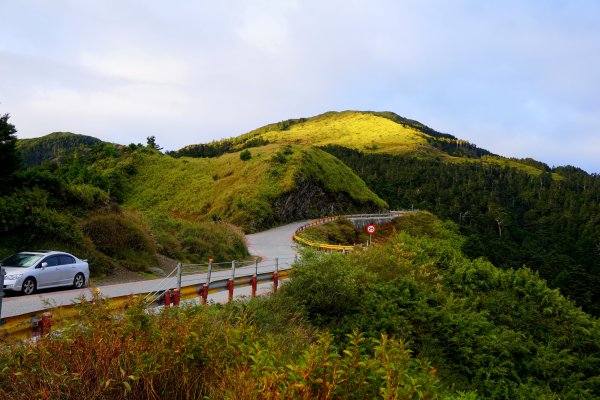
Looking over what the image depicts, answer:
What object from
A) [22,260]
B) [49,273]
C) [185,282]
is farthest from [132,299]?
[185,282]

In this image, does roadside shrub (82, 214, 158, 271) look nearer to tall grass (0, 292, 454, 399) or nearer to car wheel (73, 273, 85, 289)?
car wheel (73, 273, 85, 289)

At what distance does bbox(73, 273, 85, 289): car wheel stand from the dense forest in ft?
179

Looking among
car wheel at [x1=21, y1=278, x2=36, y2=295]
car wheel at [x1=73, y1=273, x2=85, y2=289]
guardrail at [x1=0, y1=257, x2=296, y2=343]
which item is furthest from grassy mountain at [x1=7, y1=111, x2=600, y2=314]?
guardrail at [x1=0, y1=257, x2=296, y2=343]

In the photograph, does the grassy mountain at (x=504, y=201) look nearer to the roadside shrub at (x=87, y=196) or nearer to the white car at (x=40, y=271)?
the roadside shrub at (x=87, y=196)

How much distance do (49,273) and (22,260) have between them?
863mm

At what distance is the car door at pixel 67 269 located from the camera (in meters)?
14.8

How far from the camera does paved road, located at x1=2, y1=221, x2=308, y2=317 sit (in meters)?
11.6

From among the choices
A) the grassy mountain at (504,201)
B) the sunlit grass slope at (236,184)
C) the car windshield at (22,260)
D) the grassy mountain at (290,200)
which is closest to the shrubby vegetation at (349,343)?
the car windshield at (22,260)

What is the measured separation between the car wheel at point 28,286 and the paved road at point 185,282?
0.26 meters

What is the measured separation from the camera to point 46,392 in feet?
12.2

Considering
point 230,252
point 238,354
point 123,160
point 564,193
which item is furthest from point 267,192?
point 564,193

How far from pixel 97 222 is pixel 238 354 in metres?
18.3

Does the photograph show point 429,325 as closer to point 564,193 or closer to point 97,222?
point 97,222

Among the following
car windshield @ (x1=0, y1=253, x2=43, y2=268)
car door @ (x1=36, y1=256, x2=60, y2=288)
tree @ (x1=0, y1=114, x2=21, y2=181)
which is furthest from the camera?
tree @ (x1=0, y1=114, x2=21, y2=181)
